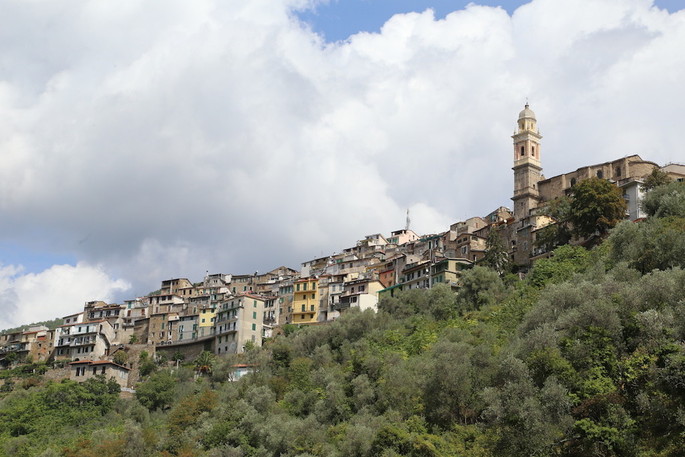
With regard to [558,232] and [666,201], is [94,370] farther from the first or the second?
[666,201]

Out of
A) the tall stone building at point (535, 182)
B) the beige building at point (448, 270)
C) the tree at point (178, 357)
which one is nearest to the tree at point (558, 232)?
the tall stone building at point (535, 182)

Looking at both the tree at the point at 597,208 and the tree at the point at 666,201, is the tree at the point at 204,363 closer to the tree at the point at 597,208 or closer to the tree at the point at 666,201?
the tree at the point at 597,208

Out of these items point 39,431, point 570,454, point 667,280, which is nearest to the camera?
point 570,454

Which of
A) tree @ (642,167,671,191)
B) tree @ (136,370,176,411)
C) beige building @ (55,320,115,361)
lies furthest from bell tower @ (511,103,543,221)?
beige building @ (55,320,115,361)

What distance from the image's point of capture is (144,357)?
98.9 metres

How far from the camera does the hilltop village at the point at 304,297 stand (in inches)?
3477

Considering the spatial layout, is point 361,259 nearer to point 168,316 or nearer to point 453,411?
point 168,316

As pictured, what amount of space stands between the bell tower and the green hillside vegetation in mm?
20319

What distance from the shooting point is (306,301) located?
105m

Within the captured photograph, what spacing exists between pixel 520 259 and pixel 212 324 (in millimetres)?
39923

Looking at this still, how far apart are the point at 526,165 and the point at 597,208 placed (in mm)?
27886

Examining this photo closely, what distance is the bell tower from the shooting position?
318 ft

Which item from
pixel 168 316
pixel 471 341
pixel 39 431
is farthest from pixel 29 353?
pixel 471 341

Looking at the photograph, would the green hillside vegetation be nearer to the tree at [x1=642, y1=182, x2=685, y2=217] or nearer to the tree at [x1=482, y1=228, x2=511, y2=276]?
the tree at [x1=642, y1=182, x2=685, y2=217]
